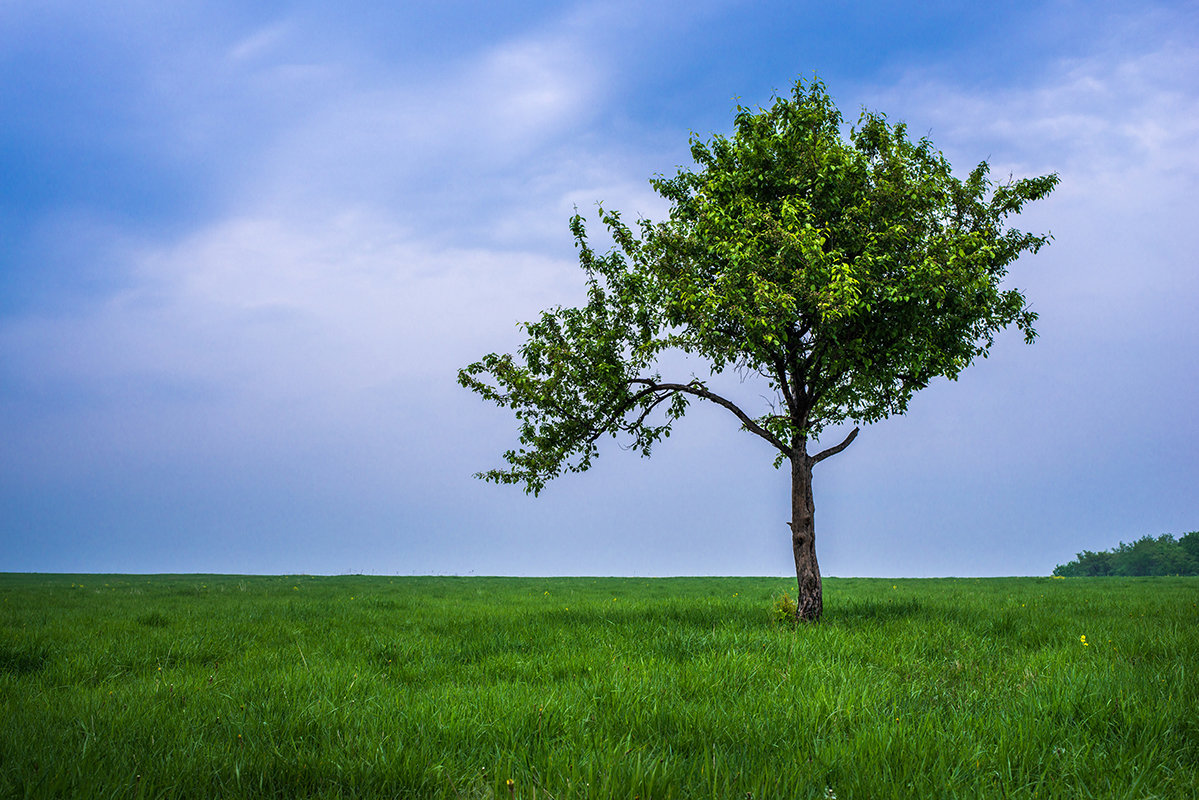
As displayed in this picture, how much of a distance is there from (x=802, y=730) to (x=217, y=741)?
437cm

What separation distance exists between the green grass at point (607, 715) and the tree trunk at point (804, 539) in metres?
3.08

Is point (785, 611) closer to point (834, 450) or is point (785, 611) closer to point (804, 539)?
point (804, 539)

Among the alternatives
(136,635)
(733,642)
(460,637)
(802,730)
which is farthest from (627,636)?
(136,635)

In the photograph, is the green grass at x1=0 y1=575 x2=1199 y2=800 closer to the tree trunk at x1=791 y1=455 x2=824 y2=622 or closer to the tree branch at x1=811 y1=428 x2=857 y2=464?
the tree trunk at x1=791 y1=455 x2=824 y2=622

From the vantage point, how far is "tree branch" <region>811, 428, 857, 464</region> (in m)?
14.4

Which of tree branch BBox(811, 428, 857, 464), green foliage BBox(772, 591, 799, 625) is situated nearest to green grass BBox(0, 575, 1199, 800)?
green foliage BBox(772, 591, 799, 625)

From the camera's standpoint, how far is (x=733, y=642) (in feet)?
29.6

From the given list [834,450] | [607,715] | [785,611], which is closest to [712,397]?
[834,450]

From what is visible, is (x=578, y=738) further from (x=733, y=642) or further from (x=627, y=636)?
(x=627, y=636)

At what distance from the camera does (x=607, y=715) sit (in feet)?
17.4

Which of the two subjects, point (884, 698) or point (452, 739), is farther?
point (884, 698)

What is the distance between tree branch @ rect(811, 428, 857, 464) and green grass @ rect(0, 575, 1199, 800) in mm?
4580

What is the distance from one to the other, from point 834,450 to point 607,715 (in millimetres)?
10636

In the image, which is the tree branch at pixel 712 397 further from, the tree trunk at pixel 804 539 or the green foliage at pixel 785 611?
the green foliage at pixel 785 611
